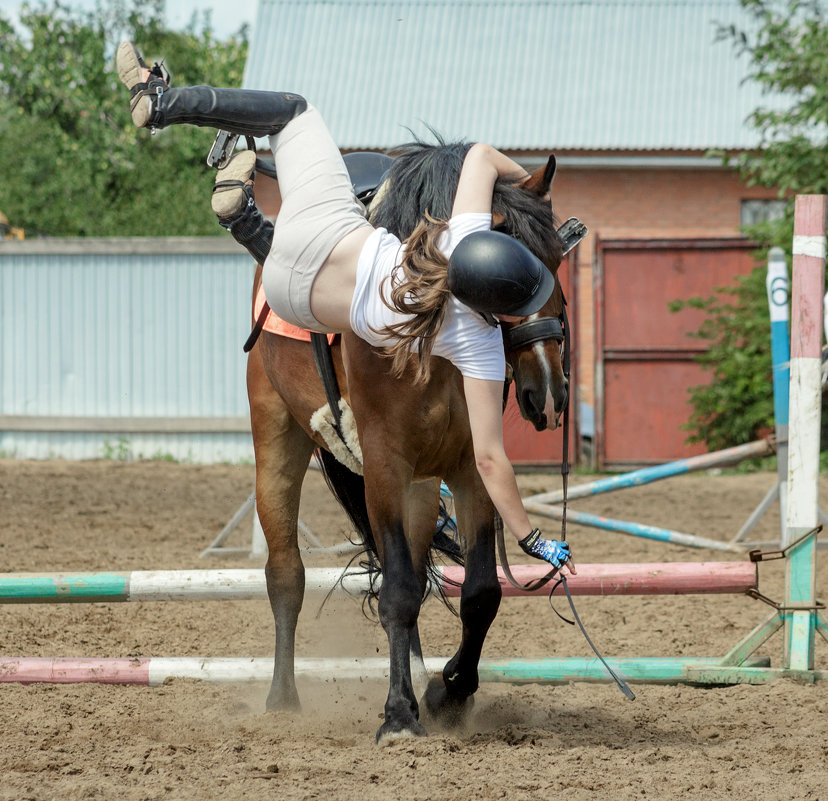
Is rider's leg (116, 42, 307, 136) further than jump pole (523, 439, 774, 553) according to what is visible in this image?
No

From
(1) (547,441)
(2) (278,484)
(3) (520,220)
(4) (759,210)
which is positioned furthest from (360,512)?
(4) (759,210)

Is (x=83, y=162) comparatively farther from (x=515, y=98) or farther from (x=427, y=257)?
(x=427, y=257)

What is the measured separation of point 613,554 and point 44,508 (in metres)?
4.20

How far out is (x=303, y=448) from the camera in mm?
4234

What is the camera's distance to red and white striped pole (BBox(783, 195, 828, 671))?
3.89 m

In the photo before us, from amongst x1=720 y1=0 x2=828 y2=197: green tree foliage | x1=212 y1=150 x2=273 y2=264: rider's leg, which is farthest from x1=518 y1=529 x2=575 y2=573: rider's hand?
x1=720 y1=0 x2=828 y2=197: green tree foliage

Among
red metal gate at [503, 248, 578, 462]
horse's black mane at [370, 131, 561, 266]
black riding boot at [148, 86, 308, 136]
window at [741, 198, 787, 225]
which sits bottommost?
red metal gate at [503, 248, 578, 462]

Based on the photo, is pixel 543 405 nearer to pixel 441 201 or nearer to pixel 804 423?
pixel 441 201

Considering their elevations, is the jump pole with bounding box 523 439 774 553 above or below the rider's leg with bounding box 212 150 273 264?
below

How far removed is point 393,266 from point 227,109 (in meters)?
0.71

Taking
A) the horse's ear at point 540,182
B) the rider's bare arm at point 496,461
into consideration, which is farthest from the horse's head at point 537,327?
the rider's bare arm at point 496,461

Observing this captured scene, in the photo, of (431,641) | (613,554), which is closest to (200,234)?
(613,554)

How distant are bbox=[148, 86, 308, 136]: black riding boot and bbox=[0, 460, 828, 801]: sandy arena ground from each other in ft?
5.88

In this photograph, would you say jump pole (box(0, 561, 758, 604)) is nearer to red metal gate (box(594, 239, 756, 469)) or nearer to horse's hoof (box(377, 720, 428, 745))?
horse's hoof (box(377, 720, 428, 745))
